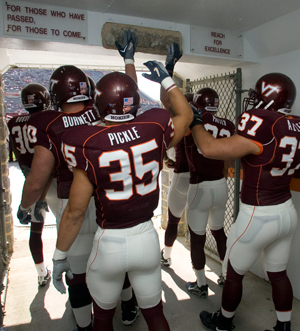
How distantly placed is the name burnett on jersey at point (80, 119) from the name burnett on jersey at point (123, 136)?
63 cm

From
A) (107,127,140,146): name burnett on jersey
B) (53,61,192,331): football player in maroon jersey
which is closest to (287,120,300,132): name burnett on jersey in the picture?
(53,61,192,331): football player in maroon jersey

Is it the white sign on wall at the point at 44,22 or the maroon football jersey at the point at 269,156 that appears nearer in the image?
the maroon football jersey at the point at 269,156

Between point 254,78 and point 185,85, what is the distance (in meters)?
1.29

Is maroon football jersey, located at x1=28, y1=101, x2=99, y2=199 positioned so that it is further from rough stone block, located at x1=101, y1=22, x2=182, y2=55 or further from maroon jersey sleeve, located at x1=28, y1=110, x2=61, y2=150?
rough stone block, located at x1=101, y1=22, x2=182, y2=55

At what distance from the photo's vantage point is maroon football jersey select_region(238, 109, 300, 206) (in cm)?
201

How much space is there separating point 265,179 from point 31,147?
80.7 inches

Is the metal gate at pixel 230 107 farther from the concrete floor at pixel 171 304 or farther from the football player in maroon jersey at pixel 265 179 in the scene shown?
the football player in maroon jersey at pixel 265 179

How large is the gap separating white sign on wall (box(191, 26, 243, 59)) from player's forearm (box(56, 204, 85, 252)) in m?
2.05

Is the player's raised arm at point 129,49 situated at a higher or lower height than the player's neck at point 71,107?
higher

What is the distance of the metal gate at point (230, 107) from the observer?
3352mm

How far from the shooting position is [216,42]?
3074mm

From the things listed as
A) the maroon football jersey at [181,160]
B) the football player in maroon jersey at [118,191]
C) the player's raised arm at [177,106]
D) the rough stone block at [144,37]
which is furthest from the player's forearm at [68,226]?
the maroon football jersey at [181,160]

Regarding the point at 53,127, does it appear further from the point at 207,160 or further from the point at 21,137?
the point at 207,160

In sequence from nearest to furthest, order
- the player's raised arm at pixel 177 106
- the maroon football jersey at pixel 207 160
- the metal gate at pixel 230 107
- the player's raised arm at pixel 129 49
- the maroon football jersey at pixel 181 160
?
the player's raised arm at pixel 177 106
the player's raised arm at pixel 129 49
the maroon football jersey at pixel 207 160
the metal gate at pixel 230 107
the maroon football jersey at pixel 181 160
